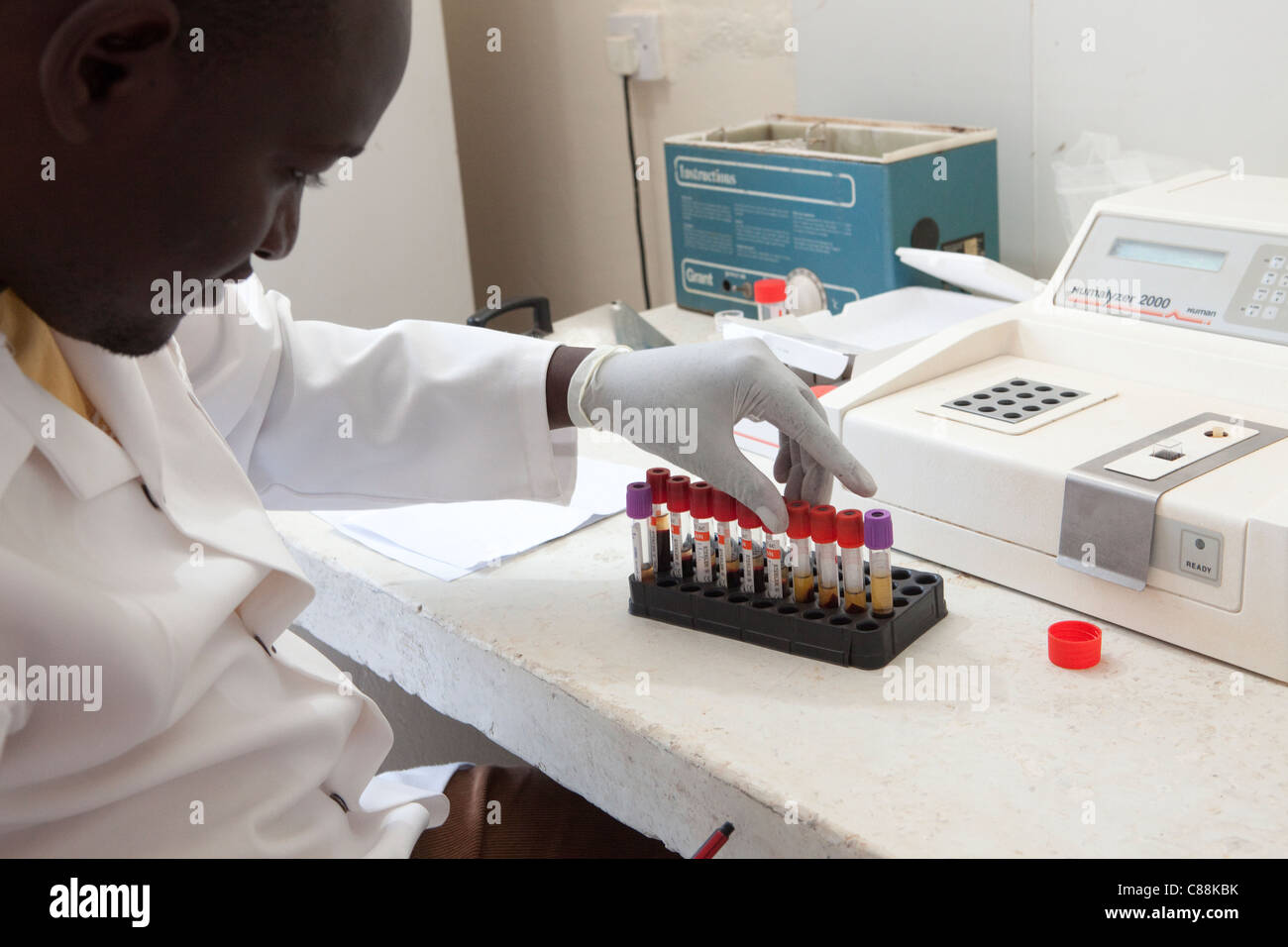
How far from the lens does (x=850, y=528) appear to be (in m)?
0.89

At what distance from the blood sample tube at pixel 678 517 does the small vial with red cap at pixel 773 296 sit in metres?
0.53

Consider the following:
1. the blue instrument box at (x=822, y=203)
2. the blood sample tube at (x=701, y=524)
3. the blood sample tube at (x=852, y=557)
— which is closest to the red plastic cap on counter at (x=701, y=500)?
the blood sample tube at (x=701, y=524)

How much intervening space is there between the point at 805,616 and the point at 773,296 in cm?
66

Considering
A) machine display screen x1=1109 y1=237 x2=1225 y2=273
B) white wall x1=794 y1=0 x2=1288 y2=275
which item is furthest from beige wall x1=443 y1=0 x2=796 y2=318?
machine display screen x1=1109 y1=237 x2=1225 y2=273

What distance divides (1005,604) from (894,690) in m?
0.15

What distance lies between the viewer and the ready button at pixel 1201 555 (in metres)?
0.81

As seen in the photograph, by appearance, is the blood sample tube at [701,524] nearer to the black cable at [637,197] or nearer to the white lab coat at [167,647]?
the white lab coat at [167,647]

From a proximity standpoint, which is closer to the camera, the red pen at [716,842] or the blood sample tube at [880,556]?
the red pen at [716,842]

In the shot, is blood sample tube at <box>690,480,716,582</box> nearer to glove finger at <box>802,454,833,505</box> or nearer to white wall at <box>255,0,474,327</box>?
glove finger at <box>802,454,833,505</box>

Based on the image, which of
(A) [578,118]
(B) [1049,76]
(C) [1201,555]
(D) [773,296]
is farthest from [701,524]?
(A) [578,118]

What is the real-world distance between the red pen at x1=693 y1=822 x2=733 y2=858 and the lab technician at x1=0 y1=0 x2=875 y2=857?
96 mm
